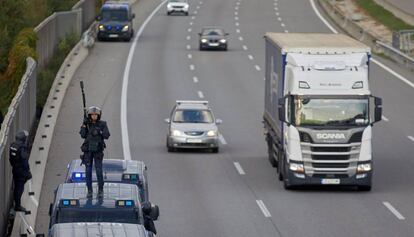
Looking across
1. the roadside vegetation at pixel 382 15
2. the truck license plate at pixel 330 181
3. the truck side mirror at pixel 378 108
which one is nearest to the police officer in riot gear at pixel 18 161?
the truck license plate at pixel 330 181

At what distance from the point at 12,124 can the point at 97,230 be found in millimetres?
11394

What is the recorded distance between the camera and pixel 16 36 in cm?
5600

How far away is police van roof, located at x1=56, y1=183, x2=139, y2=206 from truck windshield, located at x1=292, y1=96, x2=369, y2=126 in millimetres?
12833

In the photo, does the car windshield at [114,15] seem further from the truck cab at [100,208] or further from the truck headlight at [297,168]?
the truck cab at [100,208]

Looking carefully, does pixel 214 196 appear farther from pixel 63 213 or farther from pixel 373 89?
pixel 373 89

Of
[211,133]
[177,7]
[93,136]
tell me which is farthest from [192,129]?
[177,7]

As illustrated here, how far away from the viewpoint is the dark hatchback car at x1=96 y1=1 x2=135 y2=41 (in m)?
74.6

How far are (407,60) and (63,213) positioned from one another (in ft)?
154

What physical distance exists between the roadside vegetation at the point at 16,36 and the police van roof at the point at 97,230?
1130 inches

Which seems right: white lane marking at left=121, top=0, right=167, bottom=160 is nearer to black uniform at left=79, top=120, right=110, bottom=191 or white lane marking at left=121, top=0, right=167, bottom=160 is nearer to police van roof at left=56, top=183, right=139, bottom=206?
black uniform at left=79, top=120, right=110, bottom=191

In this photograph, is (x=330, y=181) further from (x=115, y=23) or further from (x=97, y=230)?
(x=115, y=23)

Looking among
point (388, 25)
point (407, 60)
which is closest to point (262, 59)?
point (407, 60)

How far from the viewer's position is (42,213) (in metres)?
27.4

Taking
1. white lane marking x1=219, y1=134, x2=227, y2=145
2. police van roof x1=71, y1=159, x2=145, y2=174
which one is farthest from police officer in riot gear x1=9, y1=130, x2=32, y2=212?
white lane marking x1=219, y1=134, x2=227, y2=145
